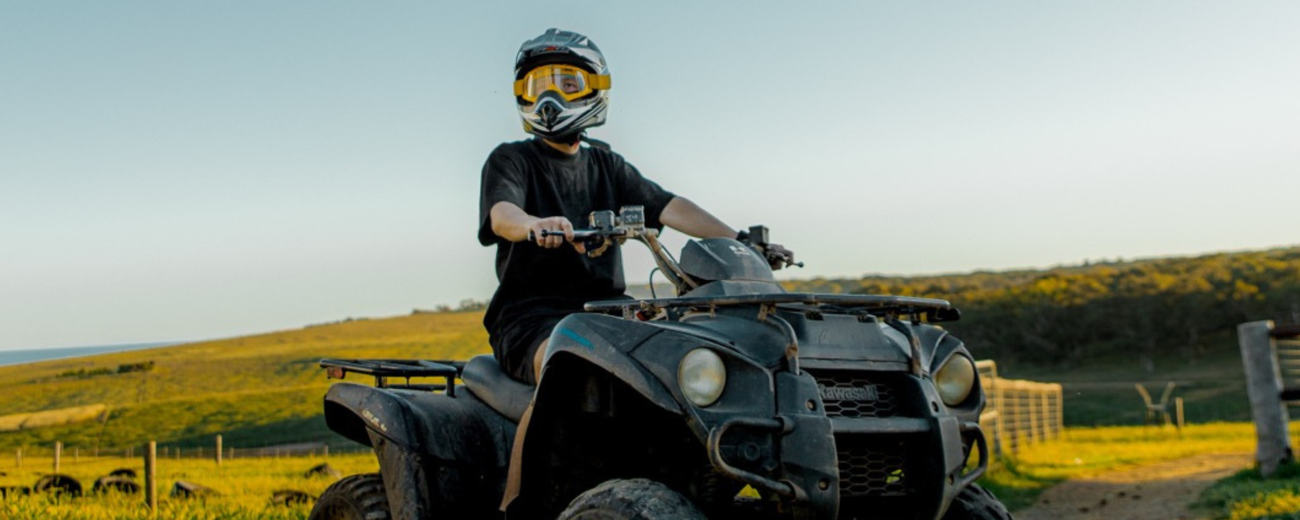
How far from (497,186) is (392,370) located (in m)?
1.00

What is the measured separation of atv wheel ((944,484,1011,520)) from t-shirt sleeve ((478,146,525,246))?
5.95ft

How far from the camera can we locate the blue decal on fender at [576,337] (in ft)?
11.3

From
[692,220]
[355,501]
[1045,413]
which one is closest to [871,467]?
[692,220]

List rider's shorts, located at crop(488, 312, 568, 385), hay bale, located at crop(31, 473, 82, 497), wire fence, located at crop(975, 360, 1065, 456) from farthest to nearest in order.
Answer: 1. wire fence, located at crop(975, 360, 1065, 456)
2. hay bale, located at crop(31, 473, 82, 497)
3. rider's shorts, located at crop(488, 312, 568, 385)

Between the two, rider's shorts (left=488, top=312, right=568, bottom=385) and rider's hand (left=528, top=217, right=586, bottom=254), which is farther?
rider's shorts (left=488, top=312, right=568, bottom=385)

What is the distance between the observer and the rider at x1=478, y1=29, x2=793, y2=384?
14.4 feet

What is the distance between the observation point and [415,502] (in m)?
4.27

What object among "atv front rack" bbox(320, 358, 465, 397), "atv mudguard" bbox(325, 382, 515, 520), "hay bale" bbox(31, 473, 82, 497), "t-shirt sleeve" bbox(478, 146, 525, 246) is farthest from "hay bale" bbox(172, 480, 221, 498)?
"t-shirt sleeve" bbox(478, 146, 525, 246)

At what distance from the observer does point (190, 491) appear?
37.6ft

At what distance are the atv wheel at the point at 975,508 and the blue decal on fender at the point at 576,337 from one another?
1.31m

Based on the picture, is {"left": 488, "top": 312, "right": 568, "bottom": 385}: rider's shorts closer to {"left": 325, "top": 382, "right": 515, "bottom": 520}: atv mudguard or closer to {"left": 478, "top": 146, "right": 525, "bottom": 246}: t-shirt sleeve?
{"left": 325, "top": 382, "right": 515, "bottom": 520}: atv mudguard

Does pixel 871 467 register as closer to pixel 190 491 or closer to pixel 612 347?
pixel 612 347

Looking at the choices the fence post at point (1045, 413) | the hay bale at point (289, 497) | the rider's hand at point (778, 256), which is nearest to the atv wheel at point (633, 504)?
the rider's hand at point (778, 256)

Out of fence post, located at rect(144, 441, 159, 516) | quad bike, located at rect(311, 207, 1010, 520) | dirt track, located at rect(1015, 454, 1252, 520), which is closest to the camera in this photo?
quad bike, located at rect(311, 207, 1010, 520)
